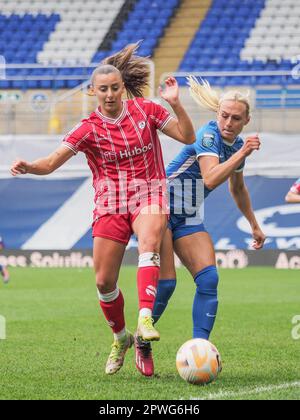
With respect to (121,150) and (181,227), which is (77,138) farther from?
(181,227)

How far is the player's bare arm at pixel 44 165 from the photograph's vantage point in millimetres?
6570

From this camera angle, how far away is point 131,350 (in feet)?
28.2

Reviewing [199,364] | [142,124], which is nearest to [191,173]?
[142,124]

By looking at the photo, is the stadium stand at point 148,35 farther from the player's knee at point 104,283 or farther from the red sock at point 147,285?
the red sock at point 147,285

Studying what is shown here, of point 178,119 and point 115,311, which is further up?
point 178,119

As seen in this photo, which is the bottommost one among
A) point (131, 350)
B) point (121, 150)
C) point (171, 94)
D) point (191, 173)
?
point (131, 350)

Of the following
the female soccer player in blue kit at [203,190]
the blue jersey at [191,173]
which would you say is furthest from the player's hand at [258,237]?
the blue jersey at [191,173]

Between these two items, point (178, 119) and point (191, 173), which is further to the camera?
point (191, 173)

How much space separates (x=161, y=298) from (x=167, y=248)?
1.40ft

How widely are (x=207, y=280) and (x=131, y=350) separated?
1.98 meters
